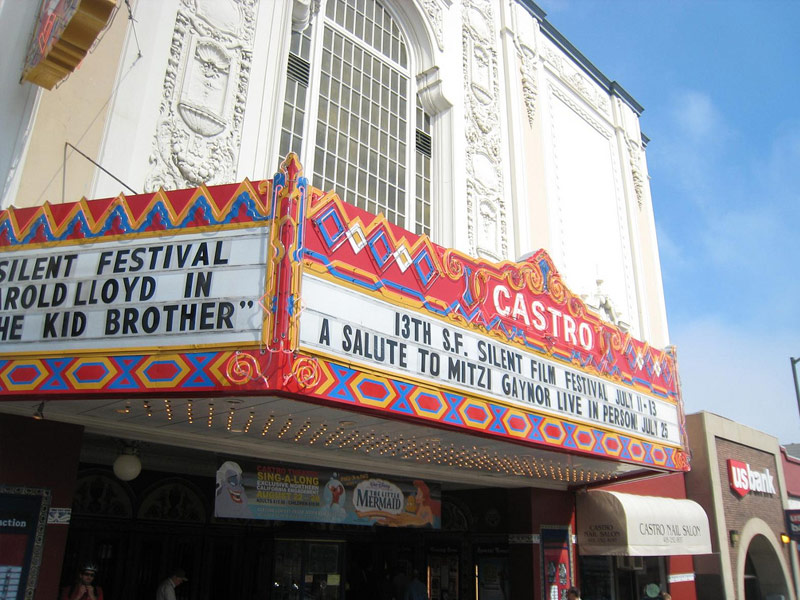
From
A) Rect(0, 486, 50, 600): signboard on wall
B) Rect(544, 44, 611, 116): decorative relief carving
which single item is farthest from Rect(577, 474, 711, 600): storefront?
Rect(544, 44, 611, 116): decorative relief carving

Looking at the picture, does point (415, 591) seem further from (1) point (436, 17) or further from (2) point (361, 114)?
(1) point (436, 17)

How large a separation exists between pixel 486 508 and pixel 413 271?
7706 millimetres

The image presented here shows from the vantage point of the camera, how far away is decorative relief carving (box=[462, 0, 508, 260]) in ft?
48.1

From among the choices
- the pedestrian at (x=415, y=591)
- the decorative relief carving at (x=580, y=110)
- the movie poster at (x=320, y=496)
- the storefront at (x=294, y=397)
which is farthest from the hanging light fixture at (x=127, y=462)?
the decorative relief carving at (x=580, y=110)

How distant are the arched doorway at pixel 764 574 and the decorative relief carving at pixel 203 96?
17.9m

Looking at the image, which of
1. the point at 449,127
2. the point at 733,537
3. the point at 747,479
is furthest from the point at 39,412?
the point at 747,479

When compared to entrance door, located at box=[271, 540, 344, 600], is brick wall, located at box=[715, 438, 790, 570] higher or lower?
higher

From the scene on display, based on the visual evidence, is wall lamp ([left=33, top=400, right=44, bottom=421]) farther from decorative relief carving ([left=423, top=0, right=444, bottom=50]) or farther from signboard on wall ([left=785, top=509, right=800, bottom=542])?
signboard on wall ([left=785, top=509, right=800, bottom=542])

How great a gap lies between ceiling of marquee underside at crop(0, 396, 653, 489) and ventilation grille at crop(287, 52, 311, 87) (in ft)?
21.3

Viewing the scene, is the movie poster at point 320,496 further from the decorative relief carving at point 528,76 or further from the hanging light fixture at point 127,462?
the decorative relief carving at point 528,76

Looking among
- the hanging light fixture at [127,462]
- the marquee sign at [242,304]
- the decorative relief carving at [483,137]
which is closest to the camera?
the marquee sign at [242,304]

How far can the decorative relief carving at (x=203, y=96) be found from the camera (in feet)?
32.7

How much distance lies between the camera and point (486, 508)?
14.1 metres

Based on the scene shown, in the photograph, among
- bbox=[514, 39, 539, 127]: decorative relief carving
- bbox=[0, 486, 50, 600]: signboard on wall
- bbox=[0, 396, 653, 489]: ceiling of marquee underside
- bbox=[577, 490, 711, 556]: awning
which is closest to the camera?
bbox=[0, 486, 50, 600]: signboard on wall
